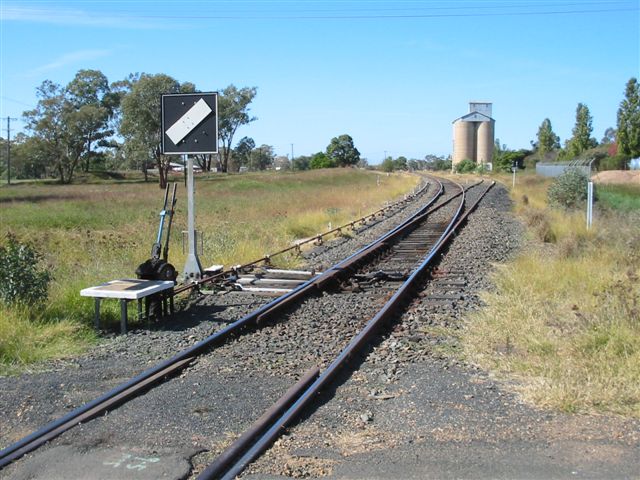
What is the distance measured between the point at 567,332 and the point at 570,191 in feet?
64.0

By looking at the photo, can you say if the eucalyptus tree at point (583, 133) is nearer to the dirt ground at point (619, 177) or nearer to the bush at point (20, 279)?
the dirt ground at point (619, 177)

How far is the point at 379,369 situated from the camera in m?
6.30

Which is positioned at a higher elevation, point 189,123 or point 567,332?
point 189,123

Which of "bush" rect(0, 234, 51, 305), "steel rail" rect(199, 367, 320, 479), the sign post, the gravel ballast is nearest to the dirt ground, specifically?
the sign post

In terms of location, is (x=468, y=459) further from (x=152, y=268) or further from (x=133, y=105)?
(x=133, y=105)

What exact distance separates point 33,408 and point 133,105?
74.2 metres

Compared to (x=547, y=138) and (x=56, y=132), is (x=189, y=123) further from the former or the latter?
(x=547, y=138)

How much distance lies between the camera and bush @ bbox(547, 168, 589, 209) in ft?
81.9

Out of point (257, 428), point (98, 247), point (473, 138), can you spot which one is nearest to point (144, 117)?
point (98, 247)

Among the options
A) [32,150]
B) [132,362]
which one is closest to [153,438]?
[132,362]

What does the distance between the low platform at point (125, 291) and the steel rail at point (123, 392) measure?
0.96m

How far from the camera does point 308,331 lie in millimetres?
7746

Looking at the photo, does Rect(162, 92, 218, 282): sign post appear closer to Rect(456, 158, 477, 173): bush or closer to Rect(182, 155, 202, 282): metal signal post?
Rect(182, 155, 202, 282): metal signal post

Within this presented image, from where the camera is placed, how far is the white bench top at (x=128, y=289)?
7.45 meters
